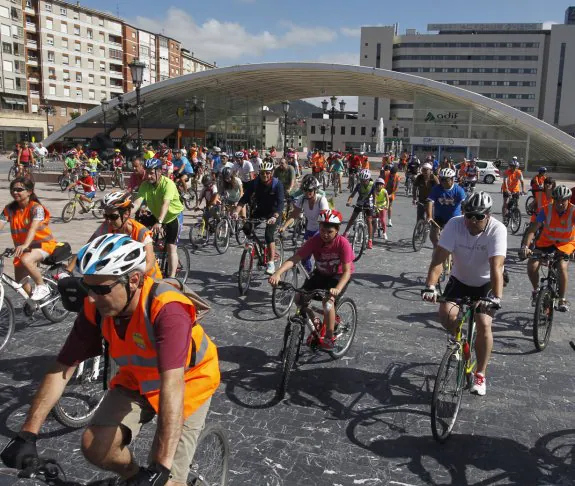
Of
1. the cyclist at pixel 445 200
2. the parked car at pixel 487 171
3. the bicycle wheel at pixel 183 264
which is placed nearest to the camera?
the bicycle wheel at pixel 183 264

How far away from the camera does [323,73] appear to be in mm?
47062

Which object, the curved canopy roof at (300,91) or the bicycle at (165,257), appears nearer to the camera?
the bicycle at (165,257)

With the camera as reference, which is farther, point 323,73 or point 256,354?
point 323,73

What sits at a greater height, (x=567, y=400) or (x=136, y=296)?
(x=136, y=296)

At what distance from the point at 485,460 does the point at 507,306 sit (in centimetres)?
436

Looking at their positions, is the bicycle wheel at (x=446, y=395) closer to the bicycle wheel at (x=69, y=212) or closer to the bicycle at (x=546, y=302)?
the bicycle at (x=546, y=302)

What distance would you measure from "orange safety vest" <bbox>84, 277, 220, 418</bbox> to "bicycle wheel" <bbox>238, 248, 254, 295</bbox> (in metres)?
5.24

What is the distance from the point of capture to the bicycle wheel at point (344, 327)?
5.55 m

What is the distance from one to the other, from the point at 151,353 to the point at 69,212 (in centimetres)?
1350

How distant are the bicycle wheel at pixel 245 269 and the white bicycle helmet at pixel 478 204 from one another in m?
4.08

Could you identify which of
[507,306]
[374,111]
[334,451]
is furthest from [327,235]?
[374,111]

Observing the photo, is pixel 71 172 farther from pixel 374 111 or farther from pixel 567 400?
pixel 374 111

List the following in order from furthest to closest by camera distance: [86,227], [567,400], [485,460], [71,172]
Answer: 1. [71,172]
2. [86,227]
3. [567,400]
4. [485,460]

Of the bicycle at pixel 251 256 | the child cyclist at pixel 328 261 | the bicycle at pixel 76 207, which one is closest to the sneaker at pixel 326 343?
the child cyclist at pixel 328 261
